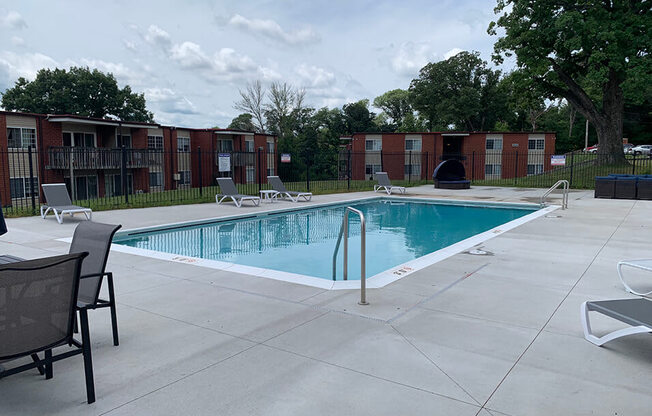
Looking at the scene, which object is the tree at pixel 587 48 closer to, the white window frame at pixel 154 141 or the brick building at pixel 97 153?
the brick building at pixel 97 153

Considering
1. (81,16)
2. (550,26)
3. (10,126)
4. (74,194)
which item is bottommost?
(74,194)

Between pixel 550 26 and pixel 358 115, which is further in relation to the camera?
pixel 358 115

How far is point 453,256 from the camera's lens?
755 cm

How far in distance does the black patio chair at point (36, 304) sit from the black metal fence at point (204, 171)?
1218 cm

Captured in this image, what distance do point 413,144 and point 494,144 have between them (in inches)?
281

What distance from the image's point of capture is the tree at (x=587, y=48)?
2294cm

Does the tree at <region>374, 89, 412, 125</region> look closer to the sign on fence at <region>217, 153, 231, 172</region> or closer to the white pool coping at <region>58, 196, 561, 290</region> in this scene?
the sign on fence at <region>217, 153, 231, 172</region>

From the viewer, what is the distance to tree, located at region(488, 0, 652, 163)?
22938mm

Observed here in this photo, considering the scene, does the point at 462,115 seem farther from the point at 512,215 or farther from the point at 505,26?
the point at 512,215

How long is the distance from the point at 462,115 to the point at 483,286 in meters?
49.9

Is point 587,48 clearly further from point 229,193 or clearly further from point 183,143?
point 183,143

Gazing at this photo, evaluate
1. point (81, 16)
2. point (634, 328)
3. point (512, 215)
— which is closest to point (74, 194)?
point (81, 16)

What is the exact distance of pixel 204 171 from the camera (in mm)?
40906

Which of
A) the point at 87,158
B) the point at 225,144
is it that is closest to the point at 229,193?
the point at 87,158
